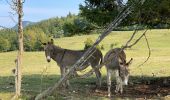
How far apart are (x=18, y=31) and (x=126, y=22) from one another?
4195mm

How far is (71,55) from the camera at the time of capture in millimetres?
16484

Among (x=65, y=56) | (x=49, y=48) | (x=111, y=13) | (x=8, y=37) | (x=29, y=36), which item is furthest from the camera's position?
(x=8, y=37)

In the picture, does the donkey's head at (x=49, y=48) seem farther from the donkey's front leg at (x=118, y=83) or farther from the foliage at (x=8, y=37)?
the donkey's front leg at (x=118, y=83)

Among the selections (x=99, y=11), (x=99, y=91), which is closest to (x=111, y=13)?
(x=99, y=11)

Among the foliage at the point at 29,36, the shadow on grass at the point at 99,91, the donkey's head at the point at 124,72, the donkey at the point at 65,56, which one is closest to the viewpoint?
the shadow on grass at the point at 99,91

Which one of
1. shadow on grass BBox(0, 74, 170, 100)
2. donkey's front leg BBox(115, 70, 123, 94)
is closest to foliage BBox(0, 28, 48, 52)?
shadow on grass BBox(0, 74, 170, 100)

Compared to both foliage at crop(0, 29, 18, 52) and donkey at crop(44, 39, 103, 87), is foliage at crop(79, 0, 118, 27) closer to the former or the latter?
donkey at crop(44, 39, 103, 87)

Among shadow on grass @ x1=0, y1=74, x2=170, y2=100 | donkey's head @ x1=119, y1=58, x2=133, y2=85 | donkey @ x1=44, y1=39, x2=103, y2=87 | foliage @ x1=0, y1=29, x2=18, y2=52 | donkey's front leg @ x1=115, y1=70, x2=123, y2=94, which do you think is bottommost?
shadow on grass @ x1=0, y1=74, x2=170, y2=100

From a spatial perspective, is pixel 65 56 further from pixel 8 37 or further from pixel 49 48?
pixel 8 37

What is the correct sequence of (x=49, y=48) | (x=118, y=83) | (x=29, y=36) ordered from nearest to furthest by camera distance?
(x=118, y=83)
(x=29, y=36)
(x=49, y=48)

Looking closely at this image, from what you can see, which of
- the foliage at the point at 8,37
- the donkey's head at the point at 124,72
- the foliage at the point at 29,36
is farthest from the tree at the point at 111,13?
the foliage at the point at 8,37

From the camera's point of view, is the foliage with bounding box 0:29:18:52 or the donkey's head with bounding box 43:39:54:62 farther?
the donkey's head with bounding box 43:39:54:62

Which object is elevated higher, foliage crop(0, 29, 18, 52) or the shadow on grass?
foliage crop(0, 29, 18, 52)

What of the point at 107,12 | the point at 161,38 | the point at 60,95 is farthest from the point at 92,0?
the point at 161,38
